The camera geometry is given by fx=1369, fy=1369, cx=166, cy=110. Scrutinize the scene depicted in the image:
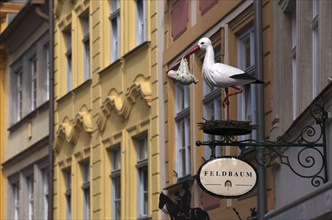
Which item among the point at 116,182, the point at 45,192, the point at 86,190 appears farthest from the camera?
the point at 45,192

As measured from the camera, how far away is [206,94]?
20547 millimetres

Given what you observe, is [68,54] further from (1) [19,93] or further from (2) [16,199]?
(2) [16,199]

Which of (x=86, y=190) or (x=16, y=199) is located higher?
(x=16, y=199)

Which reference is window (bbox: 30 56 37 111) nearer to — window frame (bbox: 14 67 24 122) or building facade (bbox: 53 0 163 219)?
window frame (bbox: 14 67 24 122)

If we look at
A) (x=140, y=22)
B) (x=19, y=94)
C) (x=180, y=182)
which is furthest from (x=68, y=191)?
(x=180, y=182)

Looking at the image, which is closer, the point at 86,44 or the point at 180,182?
the point at 180,182

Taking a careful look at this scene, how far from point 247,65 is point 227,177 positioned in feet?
18.8

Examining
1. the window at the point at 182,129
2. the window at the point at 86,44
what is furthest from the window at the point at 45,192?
the window at the point at 182,129

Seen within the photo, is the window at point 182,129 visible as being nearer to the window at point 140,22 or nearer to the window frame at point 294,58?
the window at point 140,22

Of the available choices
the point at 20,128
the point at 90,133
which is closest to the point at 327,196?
the point at 90,133

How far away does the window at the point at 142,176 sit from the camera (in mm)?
23859

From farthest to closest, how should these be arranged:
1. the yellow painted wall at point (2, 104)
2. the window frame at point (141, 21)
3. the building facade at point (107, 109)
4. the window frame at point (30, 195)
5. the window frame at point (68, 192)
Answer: the yellow painted wall at point (2, 104) → the window frame at point (30, 195) → the window frame at point (68, 192) → the window frame at point (141, 21) → the building facade at point (107, 109)

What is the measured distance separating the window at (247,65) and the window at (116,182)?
686cm

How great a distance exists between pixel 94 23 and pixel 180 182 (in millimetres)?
6612
